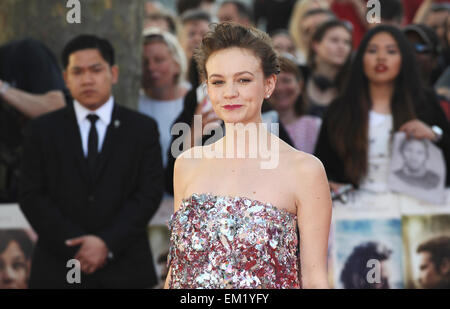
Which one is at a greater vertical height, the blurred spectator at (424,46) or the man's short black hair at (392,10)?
the man's short black hair at (392,10)

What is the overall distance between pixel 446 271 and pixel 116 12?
3.31 m

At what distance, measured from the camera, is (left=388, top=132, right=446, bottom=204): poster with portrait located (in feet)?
19.6

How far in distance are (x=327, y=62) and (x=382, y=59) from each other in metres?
1.00

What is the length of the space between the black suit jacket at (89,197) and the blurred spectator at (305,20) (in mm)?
2777

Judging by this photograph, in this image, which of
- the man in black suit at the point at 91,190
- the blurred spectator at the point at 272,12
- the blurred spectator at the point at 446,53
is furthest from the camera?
the blurred spectator at the point at 272,12

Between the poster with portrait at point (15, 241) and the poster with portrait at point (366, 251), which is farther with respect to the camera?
the poster with portrait at point (15, 241)

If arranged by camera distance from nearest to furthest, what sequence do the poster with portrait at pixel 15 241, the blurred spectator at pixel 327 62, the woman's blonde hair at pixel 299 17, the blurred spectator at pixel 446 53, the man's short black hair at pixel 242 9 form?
1. the poster with portrait at pixel 15 241
2. the blurred spectator at pixel 327 62
3. the blurred spectator at pixel 446 53
4. the woman's blonde hair at pixel 299 17
5. the man's short black hair at pixel 242 9

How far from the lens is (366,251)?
5.98 metres

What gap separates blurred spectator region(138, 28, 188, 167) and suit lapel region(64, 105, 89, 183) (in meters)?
1.22

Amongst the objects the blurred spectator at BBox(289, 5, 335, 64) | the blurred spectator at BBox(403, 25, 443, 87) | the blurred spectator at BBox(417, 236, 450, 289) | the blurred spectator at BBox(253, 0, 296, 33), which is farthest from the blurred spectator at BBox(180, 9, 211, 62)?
the blurred spectator at BBox(417, 236, 450, 289)

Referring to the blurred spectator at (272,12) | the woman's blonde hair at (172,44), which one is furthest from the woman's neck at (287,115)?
the blurred spectator at (272,12)

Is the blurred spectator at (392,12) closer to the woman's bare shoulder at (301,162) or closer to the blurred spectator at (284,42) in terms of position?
the blurred spectator at (284,42)

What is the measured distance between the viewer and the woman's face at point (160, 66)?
685 cm

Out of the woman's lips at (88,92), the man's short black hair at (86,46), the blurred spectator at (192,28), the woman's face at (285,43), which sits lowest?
the woman's lips at (88,92)
